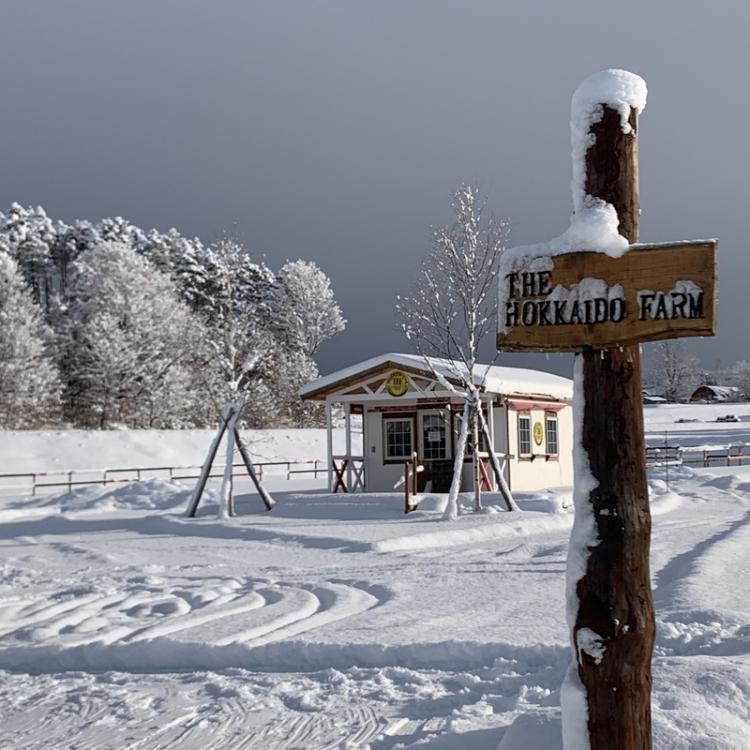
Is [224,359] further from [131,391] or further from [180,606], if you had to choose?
[131,391]

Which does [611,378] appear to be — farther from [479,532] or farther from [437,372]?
[437,372]

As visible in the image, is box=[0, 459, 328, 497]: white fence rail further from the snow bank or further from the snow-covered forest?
the snow bank

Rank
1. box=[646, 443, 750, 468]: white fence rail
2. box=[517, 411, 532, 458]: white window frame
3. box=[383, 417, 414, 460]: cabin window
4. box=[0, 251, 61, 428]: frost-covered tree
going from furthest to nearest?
box=[0, 251, 61, 428]: frost-covered tree, box=[646, 443, 750, 468]: white fence rail, box=[383, 417, 414, 460]: cabin window, box=[517, 411, 532, 458]: white window frame

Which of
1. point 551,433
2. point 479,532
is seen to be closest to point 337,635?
point 479,532

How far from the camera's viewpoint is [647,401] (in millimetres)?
88312

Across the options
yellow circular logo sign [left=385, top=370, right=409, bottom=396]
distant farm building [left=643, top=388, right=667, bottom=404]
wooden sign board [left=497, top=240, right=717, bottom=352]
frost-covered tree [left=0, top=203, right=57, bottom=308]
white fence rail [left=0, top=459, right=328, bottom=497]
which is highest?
frost-covered tree [left=0, top=203, right=57, bottom=308]

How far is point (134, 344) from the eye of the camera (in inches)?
1885

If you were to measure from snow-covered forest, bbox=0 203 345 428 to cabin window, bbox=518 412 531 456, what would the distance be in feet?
53.1

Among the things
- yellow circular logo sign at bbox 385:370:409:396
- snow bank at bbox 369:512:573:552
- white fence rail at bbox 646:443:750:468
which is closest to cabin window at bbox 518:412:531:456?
yellow circular logo sign at bbox 385:370:409:396

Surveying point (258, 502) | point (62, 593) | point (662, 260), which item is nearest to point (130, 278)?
point (258, 502)

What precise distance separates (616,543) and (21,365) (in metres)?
44.1

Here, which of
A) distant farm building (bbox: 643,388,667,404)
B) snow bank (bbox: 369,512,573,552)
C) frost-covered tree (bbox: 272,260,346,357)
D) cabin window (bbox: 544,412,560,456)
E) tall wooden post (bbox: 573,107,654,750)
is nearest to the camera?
tall wooden post (bbox: 573,107,654,750)

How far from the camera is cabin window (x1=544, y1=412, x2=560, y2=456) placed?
26.9m

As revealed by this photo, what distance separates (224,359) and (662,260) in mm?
19901
